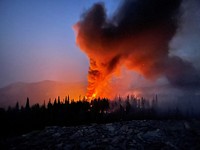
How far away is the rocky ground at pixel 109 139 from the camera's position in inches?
4245

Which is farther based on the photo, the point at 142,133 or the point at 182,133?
the point at 182,133

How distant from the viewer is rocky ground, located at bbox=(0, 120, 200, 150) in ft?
354

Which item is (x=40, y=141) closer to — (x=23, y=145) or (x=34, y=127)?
(x=23, y=145)

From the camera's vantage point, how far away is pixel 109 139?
117938mm

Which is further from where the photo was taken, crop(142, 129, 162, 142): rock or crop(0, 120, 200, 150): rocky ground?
crop(142, 129, 162, 142): rock

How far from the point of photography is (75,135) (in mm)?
125688

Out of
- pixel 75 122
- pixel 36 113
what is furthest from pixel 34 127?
pixel 75 122

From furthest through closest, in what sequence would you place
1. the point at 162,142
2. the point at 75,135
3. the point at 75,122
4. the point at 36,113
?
the point at 75,122 → the point at 36,113 → the point at 75,135 → the point at 162,142

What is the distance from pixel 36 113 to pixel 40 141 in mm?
51064

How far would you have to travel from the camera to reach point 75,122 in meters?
176

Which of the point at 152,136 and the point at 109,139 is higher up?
the point at 109,139

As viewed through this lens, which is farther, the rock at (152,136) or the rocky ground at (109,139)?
the rock at (152,136)

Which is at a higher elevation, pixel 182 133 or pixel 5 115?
pixel 5 115

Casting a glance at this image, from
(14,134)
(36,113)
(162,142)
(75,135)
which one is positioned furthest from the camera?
(36,113)
